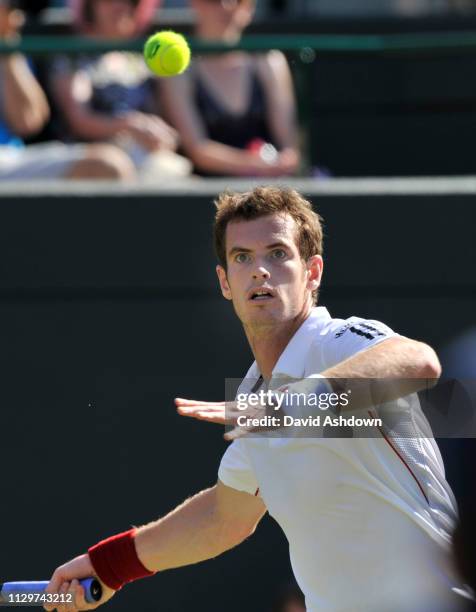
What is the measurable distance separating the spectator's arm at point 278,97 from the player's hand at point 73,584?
3.14m

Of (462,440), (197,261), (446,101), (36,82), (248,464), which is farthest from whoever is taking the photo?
(446,101)

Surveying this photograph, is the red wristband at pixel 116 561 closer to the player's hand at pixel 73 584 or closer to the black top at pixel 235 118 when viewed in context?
the player's hand at pixel 73 584

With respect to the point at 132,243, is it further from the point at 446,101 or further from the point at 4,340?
the point at 446,101

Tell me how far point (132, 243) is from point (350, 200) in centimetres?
82

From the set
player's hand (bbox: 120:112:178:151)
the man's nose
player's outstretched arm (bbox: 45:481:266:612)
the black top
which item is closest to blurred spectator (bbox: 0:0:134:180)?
player's hand (bbox: 120:112:178:151)

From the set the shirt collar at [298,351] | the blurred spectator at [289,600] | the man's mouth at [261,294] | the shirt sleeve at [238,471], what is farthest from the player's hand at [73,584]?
the man's mouth at [261,294]

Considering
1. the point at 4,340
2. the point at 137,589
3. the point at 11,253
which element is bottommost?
the point at 137,589

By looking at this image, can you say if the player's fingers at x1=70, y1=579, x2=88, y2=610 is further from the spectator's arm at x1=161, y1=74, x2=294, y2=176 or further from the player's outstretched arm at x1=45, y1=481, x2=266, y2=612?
the spectator's arm at x1=161, y1=74, x2=294, y2=176

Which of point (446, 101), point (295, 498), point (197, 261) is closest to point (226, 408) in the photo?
point (295, 498)

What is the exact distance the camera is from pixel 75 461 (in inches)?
194

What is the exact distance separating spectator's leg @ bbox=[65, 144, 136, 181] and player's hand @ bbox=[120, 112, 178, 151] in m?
0.67

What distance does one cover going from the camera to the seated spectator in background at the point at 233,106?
630 centimetres

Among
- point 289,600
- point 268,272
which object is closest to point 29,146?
point 289,600

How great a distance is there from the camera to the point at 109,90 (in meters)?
6.67
